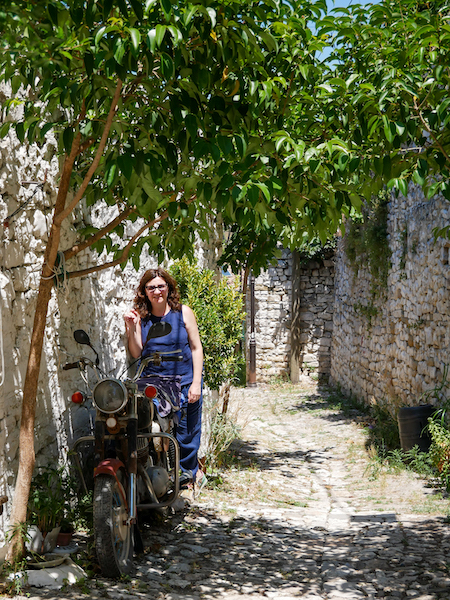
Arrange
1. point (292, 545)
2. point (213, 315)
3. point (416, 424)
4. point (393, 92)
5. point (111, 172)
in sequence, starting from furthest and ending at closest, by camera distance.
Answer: point (416, 424) → point (213, 315) → point (292, 545) → point (393, 92) → point (111, 172)

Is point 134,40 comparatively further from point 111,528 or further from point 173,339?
point 173,339

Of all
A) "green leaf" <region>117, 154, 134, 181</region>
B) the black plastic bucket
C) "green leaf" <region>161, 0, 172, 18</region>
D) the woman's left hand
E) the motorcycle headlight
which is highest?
"green leaf" <region>161, 0, 172, 18</region>

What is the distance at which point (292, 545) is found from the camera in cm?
404

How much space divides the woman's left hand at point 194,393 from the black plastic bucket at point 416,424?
2654 mm

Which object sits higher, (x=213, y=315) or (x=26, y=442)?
(x=213, y=315)

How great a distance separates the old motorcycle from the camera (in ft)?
9.88

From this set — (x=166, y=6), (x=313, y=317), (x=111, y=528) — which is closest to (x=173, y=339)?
(x=111, y=528)

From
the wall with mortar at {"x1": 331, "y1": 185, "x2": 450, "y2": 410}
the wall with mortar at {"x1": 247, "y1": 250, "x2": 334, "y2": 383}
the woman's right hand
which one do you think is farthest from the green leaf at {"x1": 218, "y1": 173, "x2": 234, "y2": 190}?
the wall with mortar at {"x1": 247, "y1": 250, "x2": 334, "y2": 383}

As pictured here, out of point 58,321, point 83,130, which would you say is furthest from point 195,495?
point 83,130

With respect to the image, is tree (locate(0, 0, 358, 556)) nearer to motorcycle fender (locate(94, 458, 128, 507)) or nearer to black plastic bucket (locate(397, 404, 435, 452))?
motorcycle fender (locate(94, 458, 128, 507))

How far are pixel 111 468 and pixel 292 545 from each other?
157cm

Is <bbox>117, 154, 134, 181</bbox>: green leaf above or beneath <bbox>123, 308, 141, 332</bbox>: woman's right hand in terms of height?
above

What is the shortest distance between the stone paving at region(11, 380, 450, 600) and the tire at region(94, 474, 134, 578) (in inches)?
3.5

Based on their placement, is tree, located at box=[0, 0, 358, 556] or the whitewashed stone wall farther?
the whitewashed stone wall
